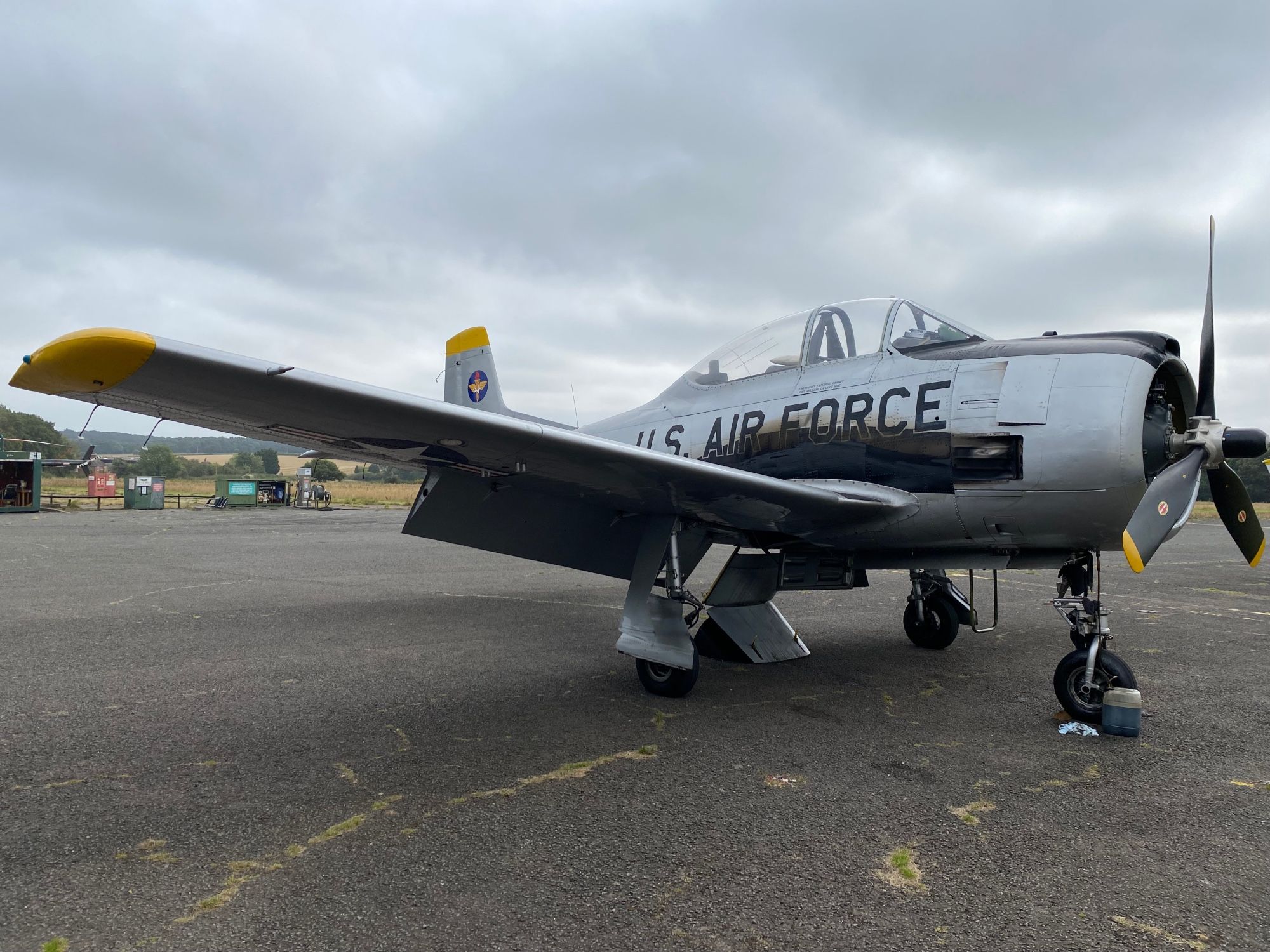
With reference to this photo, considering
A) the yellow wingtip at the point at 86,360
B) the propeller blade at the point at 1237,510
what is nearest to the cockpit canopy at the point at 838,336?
the propeller blade at the point at 1237,510

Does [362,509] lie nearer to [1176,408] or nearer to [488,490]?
[488,490]

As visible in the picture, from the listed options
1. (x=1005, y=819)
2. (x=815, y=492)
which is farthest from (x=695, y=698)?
(x=1005, y=819)

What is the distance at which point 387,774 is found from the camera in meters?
3.40

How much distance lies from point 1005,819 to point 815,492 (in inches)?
76.7

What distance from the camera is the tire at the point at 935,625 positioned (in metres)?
6.50

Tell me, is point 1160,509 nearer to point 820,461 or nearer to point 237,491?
point 820,461

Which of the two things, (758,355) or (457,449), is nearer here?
(457,449)

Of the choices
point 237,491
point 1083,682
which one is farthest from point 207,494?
point 1083,682

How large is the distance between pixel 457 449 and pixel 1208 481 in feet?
15.3

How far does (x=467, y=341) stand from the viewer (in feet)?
32.7

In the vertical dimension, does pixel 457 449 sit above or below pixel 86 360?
below

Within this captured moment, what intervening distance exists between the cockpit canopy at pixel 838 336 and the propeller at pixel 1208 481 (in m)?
1.25

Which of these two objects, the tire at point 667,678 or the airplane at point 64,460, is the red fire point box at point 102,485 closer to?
the airplane at point 64,460

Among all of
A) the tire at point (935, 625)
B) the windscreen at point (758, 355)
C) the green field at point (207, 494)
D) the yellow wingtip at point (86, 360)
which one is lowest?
the green field at point (207, 494)
